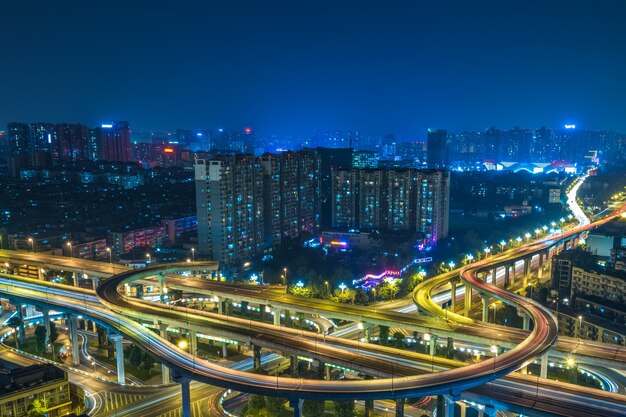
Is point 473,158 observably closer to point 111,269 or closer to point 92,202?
point 92,202

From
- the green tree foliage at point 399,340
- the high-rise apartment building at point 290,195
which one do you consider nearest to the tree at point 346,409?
the green tree foliage at point 399,340

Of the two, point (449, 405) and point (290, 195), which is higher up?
point (290, 195)

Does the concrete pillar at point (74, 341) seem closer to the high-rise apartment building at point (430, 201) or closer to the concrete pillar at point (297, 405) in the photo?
the concrete pillar at point (297, 405)

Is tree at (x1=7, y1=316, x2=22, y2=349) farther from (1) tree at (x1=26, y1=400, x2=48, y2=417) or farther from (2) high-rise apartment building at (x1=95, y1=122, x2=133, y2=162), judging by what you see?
(2) high-rise apartment building at (x1=95, y1=122, x2=133, y2=162)

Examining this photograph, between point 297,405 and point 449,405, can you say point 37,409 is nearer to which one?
point 297,405

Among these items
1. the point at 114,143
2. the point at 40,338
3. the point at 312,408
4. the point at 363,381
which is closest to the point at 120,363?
the point at 40,338
